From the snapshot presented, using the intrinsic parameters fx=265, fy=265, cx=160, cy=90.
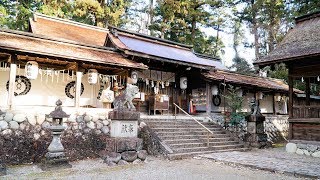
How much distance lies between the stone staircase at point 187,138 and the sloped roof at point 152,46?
12.9ft

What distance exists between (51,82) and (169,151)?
777 centimetres

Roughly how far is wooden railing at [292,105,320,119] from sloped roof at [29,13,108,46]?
12371 millimetres

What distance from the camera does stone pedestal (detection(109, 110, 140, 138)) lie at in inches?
374

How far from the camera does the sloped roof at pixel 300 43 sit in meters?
11.5

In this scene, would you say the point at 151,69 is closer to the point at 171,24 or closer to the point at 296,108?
the point at 296,108

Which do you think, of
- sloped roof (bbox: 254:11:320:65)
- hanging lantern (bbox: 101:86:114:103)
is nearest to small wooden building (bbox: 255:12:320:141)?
sloped roof (bbox: 254:11:320:65)

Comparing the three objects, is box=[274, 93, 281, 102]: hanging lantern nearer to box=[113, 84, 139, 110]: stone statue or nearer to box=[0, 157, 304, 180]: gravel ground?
box=[0, 157, 304, 180]: gravel ground

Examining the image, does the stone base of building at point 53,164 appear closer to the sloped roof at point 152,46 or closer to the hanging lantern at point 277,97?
the sloped roof at point 152,46

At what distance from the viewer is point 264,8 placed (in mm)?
26219

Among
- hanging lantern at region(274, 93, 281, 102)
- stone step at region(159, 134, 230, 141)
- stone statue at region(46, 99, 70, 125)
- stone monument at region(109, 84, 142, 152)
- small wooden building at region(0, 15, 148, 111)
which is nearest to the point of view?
stone statue at region(46, 99, 70, 125)

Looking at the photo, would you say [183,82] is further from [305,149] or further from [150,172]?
[150,172]

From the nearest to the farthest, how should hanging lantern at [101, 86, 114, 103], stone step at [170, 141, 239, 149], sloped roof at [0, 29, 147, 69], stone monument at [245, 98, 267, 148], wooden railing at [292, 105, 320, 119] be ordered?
sloped roof at [0, 29, 147, 69]
stone step at [170, 141, 239, 149]
wooden railing at [292, 105, 320, 119]
hanging lantern at [101, 86, 114, 103]
stone monument at [245, 98, 267, 148]

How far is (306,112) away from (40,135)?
37.7 feet

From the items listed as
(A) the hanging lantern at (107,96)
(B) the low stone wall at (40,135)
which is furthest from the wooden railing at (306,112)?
(A) the hanging lantern at (107,96)
